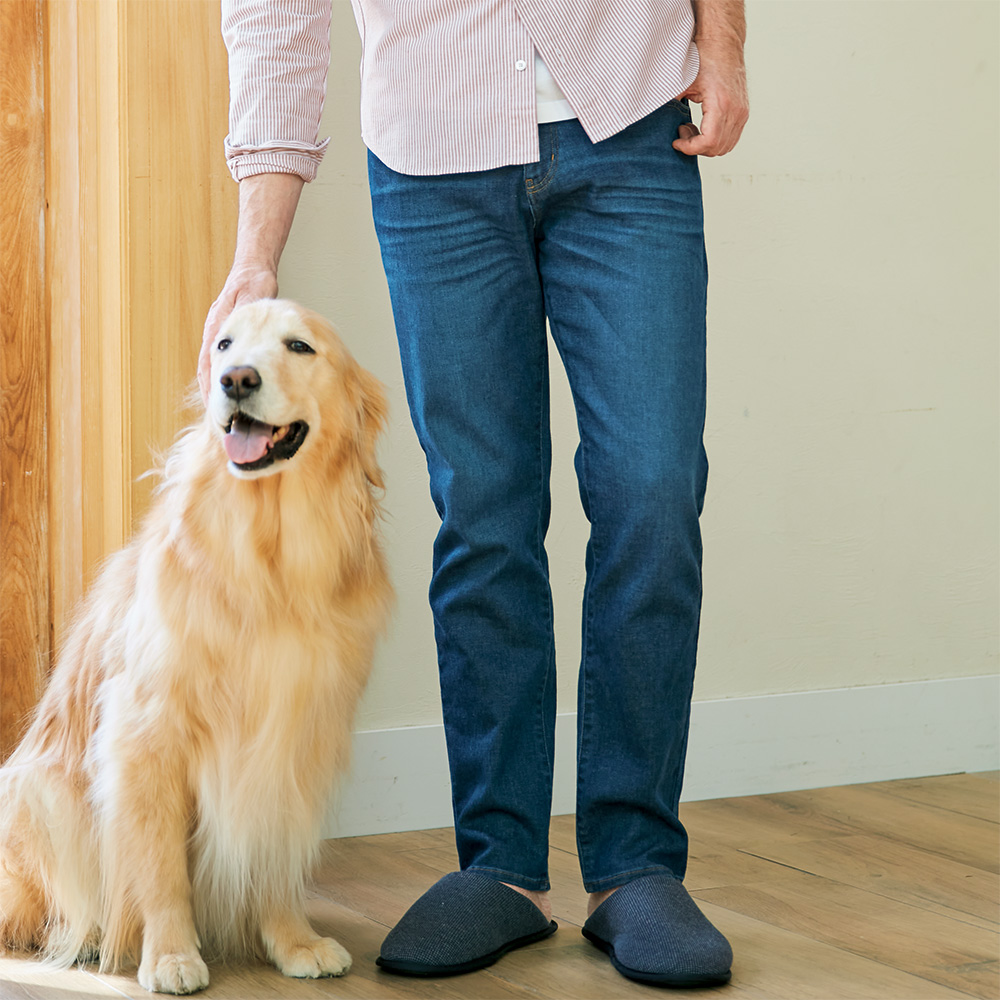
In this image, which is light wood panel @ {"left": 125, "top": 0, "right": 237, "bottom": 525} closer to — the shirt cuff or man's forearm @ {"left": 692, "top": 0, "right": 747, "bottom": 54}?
the shirt cuff

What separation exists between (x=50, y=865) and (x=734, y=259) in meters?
1.63

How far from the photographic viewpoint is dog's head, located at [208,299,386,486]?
1.35 m

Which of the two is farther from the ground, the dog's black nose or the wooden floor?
the dog's black nose

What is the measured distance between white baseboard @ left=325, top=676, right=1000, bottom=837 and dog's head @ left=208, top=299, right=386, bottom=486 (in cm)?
80

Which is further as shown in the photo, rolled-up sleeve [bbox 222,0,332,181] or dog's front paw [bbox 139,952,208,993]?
rolled-up sleeve [bbox 222,0,332,181]

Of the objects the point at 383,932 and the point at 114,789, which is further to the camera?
the point at 383,932

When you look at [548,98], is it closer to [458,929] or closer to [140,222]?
[140,222]

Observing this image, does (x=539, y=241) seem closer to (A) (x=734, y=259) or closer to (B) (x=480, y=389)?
(B) (x=480, y=389)

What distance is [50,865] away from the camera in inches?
57.7

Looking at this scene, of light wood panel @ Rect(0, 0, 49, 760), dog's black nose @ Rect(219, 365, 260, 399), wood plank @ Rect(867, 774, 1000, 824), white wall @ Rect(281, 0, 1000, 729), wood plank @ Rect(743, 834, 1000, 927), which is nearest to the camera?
dog's black nose @ Rect(219, 365, 260, 399)

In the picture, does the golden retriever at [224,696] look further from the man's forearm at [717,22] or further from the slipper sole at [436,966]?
the man's forearm at [717,22]

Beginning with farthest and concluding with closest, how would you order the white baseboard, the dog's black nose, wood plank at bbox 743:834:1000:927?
1. the white baseboard
2. wood plank at bbox 743:834:1000:927
3. the dog's black nose

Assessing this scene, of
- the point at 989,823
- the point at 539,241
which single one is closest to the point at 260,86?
the point at 539,241

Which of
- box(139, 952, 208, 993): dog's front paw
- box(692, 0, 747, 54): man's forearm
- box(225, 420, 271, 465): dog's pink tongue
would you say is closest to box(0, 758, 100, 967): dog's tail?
box(139, 952, 208, 993): dog's front paw
